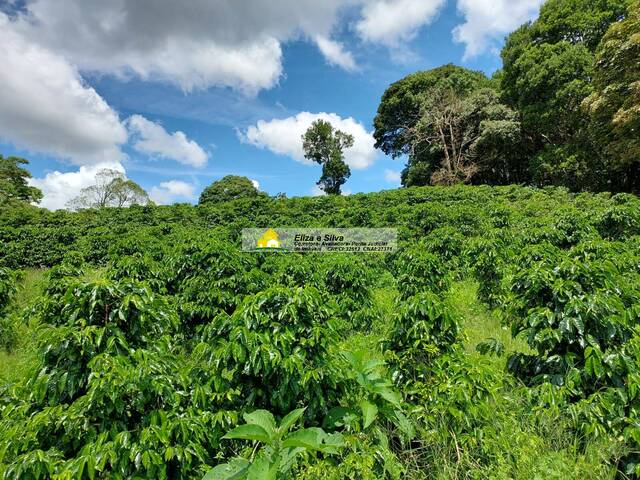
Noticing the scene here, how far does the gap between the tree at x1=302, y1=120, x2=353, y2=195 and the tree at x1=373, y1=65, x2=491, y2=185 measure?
4.34 m

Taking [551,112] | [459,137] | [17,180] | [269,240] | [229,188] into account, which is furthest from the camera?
[229,188]

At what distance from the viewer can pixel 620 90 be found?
12031 mm

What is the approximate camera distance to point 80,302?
208 cm

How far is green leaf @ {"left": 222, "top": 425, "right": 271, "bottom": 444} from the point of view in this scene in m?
1.59

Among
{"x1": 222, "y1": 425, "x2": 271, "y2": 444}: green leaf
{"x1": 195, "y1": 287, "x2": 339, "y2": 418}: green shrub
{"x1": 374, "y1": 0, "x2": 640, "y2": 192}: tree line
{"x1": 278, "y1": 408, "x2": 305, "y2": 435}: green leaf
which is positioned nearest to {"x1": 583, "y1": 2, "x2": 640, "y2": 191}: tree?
{"x1": 374, "y1": 0, "x2": 640, "y2": 192}: tree line

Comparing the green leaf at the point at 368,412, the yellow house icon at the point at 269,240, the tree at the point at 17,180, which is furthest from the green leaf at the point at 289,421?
the tree at the point at 17,180

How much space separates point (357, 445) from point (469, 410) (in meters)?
0.81

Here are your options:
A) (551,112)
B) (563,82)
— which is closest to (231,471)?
(551,112)

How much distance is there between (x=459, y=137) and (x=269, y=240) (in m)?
18.0

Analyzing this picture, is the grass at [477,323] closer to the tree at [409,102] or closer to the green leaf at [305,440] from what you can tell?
the green leaf at [305,440]

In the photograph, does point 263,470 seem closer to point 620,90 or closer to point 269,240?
point 269,240

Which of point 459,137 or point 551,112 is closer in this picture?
point 551,112

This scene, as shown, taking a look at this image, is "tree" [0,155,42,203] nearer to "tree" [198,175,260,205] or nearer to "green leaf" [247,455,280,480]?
"tree" [198,175,260,205]

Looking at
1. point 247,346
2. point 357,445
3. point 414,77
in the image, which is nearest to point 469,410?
point 357,445
